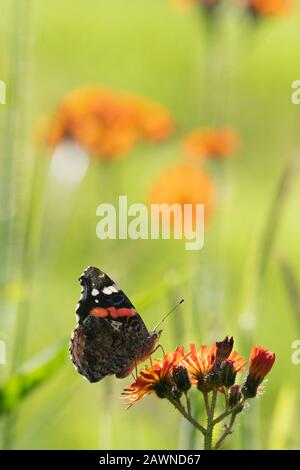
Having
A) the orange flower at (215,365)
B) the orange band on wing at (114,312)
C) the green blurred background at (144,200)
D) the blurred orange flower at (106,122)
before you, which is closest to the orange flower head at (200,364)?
the orange flower at (215,365)

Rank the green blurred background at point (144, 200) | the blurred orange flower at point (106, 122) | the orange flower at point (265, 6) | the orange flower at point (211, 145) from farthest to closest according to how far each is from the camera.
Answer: the orange flower at point (265, 6) → the orange flower at point (211, 145) → the blurred orange flower at point (106, 122) → the green blurred background at point (144, 200)

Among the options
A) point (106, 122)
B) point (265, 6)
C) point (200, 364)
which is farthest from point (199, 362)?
point (265, 6)

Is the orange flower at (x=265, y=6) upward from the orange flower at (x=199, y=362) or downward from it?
upward

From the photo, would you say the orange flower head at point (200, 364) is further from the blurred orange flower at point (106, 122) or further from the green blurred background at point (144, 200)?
the blurred orange flower at point (106, 122)

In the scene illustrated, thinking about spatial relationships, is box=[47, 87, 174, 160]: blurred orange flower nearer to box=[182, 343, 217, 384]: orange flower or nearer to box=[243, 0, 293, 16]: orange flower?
box=[243, 0, 293, 16]: orange flower

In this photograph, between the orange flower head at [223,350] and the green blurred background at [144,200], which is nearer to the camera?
the orange flower head at [223,350]

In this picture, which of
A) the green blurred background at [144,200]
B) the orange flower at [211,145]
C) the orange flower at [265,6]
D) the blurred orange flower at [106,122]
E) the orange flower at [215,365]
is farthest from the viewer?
the orange flower at [265,6]

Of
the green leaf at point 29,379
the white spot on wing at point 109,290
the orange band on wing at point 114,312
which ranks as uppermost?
the white spot on wing at point 109,290
